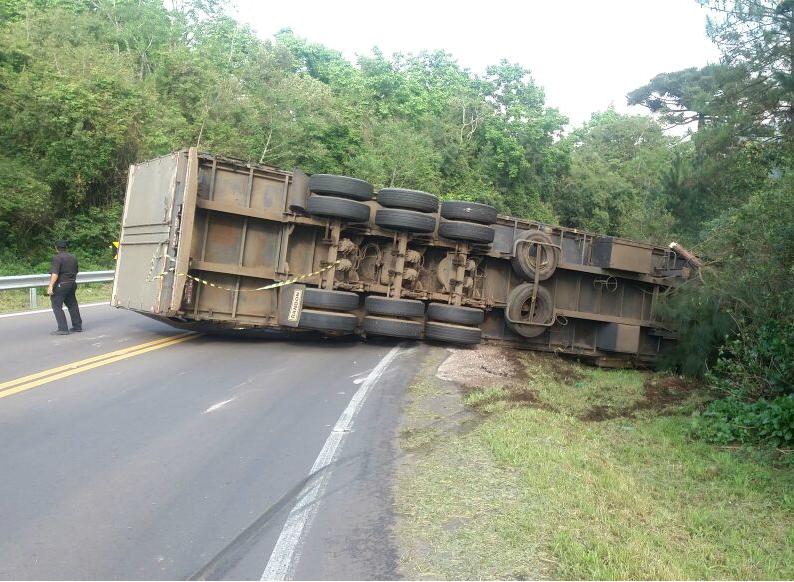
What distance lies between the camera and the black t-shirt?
11109 millimetres

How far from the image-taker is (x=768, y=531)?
16.6 ft

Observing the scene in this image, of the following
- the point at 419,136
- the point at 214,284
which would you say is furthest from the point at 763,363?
the point at 419,136

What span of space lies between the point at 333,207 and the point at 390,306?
1.91m

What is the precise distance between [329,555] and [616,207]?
38917mm

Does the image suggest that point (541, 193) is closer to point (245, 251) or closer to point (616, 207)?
point (616, 207)

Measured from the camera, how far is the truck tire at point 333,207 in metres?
11.3

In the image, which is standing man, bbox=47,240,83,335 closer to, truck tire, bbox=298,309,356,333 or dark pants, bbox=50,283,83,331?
A: dark pants, bbox=50,283,83,331

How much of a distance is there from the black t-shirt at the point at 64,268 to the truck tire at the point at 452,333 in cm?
585

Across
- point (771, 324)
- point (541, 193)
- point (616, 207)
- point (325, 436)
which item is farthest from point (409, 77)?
point (325, 436)

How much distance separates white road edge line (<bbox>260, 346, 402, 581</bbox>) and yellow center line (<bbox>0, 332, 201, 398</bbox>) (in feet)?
11.3

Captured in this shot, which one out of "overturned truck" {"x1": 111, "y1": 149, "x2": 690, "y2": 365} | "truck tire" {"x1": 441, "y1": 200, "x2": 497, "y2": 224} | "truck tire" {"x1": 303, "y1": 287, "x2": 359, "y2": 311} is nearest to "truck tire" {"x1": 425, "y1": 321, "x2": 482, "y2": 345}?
"overturned truck" {"x1": 111, "y1": 149, "x2": 690, "y2": 365}

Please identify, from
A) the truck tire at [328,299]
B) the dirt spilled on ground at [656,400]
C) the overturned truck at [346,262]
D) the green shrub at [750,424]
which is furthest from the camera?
the truck tire at [328,299]

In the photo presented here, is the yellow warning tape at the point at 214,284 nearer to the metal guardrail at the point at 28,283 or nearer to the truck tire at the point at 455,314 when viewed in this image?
the truck tire at the point at 455,314

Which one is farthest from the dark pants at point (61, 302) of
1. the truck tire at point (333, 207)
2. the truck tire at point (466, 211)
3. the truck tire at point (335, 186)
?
the truck tire at point (466, 211)
